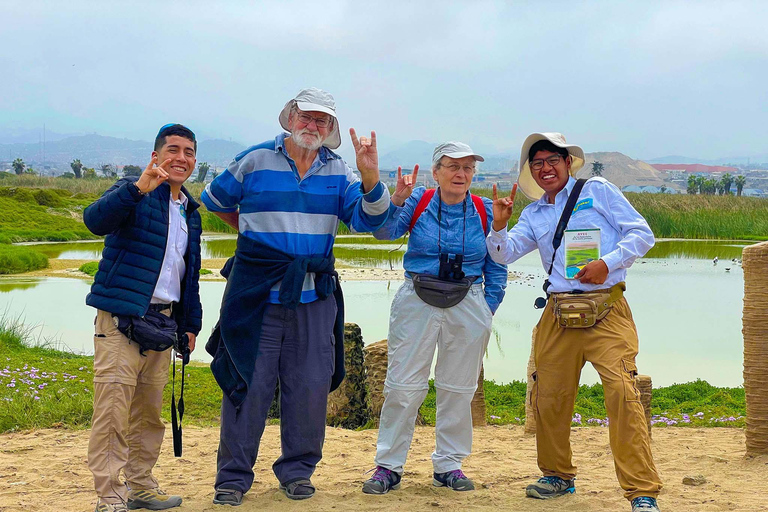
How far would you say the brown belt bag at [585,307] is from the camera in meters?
3.86

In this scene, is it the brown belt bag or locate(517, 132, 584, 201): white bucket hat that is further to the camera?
locate(517, 132, 584, 201): white bucket hat

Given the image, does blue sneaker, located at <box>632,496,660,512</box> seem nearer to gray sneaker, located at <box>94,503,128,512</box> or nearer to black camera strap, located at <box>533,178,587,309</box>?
black camera strap, located at <box>533,178,587,309</box>

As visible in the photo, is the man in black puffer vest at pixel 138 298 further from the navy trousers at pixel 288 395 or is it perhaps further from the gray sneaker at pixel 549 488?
the gray sneaker at pixel 549 488

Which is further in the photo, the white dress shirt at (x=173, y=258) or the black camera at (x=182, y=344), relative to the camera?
the black camera at (x=182, y=344)

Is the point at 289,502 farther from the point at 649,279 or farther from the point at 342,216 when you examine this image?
the point at 649,279

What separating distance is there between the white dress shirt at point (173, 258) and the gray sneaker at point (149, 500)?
3.13ft

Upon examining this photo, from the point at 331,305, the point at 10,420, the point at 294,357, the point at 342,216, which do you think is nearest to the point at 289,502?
the point at 294,357

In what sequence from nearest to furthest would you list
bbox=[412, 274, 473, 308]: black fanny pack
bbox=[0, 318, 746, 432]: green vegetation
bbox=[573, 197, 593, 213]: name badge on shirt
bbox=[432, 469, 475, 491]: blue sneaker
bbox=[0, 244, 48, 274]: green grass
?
1. bbox=[573, 197, 593, 213]: name badge on shirt
2. bbox=[412, 274, 473, 308]: black fanny pack
3. bbox=[432, 469, 475, 491]: blue sneaker
4. bbox=[0, 318, 746, 432]: green vegetation
5. bbox=[0, 244, 48, 274]: green grass

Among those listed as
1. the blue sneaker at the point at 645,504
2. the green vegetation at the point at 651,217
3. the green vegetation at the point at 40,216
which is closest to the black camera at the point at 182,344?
the blue sneaker at the point at 645,504

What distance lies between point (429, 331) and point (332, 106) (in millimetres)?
1255

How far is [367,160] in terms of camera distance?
3.99m

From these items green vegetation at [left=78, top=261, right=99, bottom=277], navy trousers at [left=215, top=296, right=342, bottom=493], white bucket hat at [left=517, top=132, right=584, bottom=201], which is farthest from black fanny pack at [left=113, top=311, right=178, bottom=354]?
green vegetation at [left=78, top=261, right=99, bottom=277]

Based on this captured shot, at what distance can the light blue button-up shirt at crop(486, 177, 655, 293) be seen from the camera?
12.5 feet

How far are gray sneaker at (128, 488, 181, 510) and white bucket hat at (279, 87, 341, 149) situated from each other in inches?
76.7
